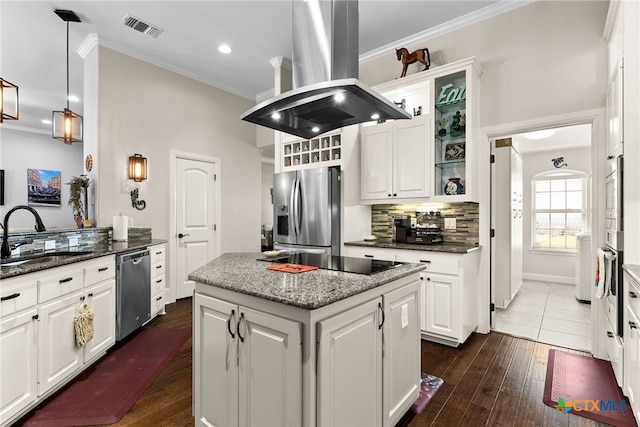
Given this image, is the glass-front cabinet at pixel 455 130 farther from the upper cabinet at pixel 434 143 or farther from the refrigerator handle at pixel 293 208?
the refrigerator handle at pixel 293 208

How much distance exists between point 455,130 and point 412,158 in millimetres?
525

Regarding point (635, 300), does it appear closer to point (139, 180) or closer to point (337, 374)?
point (337, 374)

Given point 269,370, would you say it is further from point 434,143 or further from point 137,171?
point 137,171

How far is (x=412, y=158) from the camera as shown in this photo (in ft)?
11.3

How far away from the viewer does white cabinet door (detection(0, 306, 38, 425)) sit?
1.83m

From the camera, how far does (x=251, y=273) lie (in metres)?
1.78

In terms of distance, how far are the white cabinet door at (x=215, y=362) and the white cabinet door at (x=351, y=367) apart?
483 mm

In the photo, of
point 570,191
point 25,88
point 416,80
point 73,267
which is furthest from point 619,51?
point 25,88

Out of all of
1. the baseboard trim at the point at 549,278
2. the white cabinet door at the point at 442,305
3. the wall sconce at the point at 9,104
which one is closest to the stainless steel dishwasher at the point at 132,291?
the wall sconce at the point at 9,104

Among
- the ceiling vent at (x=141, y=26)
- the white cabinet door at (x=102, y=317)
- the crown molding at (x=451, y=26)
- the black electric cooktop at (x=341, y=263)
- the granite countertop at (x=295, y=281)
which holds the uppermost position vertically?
the ceiling vent at (x=141, y=26)

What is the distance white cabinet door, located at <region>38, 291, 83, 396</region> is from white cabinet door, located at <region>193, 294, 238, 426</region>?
1.17 meters

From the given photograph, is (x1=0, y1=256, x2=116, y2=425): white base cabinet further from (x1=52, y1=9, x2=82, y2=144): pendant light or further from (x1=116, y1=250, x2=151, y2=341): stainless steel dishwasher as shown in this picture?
(x1=52, y1=9, x2=82, y2=144): pendant light

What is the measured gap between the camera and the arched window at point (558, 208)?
235 inches

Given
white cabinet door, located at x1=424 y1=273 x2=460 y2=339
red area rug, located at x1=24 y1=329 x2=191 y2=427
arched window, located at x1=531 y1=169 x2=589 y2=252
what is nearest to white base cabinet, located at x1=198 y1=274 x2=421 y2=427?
red area rug, located at x1=24 y1=329 x2=191 y2=427
